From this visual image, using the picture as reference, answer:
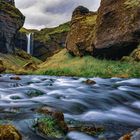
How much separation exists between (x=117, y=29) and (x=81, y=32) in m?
12.0

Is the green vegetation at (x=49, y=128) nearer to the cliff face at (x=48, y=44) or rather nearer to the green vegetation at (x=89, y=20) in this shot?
the green vegetation at (x=89, y=20)

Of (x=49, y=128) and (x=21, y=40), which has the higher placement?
(x=21, y=40)

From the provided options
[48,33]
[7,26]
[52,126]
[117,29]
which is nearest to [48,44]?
[48,33]

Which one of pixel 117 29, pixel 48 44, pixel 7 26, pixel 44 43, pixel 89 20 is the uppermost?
pixel 7 26

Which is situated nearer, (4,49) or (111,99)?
(111,99)

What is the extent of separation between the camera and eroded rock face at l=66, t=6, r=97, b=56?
5162 cm

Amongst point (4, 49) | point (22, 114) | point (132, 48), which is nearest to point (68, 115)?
point (22, 114)

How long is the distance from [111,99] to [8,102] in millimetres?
4711

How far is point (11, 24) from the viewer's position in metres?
117

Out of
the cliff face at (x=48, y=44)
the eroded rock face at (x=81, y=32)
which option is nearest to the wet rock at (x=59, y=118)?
the eroded rock face at (x=81, y=32)

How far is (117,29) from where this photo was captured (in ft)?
141

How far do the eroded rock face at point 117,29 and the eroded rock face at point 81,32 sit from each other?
3.93 m

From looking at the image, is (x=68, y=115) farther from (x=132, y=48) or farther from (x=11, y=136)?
(x=132, y=48)

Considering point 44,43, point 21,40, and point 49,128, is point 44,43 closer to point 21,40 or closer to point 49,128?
point 21,40
